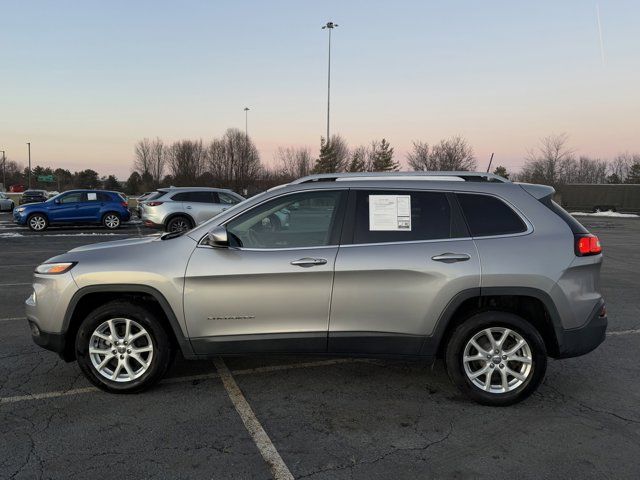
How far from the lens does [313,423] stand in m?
3.49

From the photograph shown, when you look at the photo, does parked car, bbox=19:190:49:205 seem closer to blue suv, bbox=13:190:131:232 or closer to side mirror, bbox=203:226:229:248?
blue suv, bbox=13:190:131:232

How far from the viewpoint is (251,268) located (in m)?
3.71

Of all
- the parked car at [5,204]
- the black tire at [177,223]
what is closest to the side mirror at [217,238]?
the black tire at [177,223]

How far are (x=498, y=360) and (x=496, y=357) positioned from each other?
0.03m

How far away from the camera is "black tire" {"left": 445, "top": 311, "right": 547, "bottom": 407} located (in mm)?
3715

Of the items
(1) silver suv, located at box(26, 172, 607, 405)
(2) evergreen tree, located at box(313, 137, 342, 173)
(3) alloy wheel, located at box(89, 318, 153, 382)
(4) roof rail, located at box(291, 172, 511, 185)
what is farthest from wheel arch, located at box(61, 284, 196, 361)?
(2) evergreen tree, located at box(313, 137, 342, 173)

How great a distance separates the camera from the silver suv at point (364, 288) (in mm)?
3693

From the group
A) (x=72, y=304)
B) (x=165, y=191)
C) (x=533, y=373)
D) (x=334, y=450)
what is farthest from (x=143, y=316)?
(x=165, y=191)

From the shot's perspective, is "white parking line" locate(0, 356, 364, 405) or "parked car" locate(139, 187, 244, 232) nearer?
"white parking line" locate(0, 356, 364, 405)

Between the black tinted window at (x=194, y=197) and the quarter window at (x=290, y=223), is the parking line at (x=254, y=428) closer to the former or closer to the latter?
the quarter window at (x=290, y=223)

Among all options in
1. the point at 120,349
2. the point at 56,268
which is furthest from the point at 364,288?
the point at 56,268

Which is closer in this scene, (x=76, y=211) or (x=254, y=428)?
(x=254, y=428)

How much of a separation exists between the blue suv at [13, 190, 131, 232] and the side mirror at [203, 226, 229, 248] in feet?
57.6

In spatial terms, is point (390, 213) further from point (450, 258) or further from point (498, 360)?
point (498, 360)
